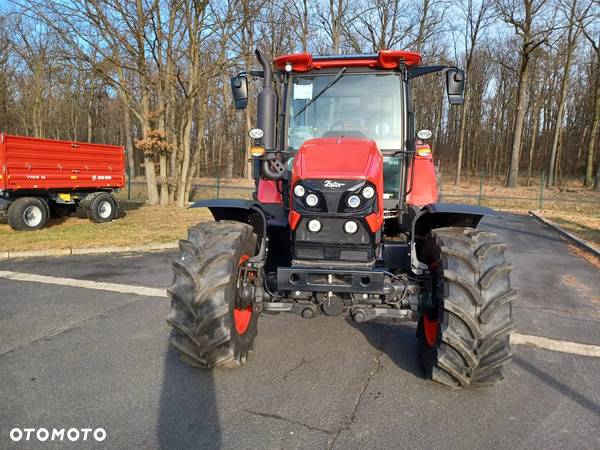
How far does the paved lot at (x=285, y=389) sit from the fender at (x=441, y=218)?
994 millimetres

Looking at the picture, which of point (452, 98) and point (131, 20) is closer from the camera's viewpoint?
point (452, 98)

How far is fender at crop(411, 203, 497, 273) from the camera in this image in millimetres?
3740

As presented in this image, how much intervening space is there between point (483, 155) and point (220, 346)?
147 feet

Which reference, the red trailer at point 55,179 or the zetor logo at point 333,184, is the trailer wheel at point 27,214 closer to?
the red trailer at point 55,179

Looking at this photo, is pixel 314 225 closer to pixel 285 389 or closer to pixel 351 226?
pixel 351 226

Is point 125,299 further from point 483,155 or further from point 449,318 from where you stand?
point 483,155

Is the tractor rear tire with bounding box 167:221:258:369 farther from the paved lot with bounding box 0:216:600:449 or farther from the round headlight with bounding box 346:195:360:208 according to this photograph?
the round headlight with bounding box 346:195:360:208

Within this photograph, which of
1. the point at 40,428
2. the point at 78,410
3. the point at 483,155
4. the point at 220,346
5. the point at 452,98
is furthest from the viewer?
the point at 483,155

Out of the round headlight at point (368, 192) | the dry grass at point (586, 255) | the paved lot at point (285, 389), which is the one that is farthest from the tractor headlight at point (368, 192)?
the dry grass at point (586, 255)

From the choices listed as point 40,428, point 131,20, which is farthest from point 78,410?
point 131,20

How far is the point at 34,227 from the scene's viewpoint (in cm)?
1141

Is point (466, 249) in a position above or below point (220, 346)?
above

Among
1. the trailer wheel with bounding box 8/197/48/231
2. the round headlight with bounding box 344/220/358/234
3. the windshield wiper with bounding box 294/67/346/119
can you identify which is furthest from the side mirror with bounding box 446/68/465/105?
the trailer wheel with bounding box 8/197/48/231

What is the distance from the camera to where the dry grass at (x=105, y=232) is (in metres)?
9.56
